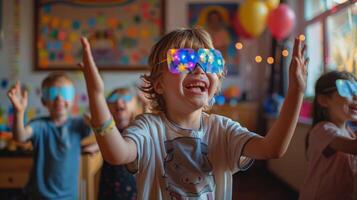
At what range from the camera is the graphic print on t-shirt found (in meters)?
0.78

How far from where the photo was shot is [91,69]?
1.90 feet

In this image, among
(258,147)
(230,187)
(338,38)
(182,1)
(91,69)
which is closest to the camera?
(91,69)

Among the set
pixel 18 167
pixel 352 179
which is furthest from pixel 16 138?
pixel 352 179

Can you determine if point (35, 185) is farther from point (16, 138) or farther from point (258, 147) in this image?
point (258, 147)

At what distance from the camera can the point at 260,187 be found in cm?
148

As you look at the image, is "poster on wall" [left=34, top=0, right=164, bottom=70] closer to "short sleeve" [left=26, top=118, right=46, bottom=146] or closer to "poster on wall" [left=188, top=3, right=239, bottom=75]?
"poster on wall" [left=188, top=3, right=239, bottom=75]

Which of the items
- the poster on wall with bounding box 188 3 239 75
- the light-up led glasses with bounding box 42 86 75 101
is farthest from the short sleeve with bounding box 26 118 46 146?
the poster on wall with bounding box 188 3 239 75

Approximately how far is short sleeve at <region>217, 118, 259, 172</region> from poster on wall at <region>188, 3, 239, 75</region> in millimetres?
2903

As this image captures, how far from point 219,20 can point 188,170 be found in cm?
310

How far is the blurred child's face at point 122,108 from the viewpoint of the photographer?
5.22 ft

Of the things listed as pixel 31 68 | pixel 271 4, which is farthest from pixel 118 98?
pixel 31 68

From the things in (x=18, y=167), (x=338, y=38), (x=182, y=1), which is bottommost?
(x=18, y=167)

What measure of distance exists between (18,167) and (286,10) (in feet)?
6.79

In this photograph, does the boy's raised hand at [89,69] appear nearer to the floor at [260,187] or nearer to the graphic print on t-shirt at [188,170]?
the graphic print on t-shirt at [188,170]
